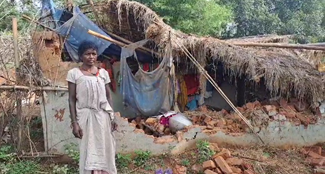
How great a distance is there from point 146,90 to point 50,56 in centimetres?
194

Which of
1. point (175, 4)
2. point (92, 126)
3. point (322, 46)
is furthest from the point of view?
point (175, 4)

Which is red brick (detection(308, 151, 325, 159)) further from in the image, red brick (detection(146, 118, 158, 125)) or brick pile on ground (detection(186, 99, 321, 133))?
red brick (detection(146, 118, 158, 125))

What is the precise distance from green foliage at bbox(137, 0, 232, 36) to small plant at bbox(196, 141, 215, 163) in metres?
7.99

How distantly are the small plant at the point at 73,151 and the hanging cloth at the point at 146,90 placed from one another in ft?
5.85

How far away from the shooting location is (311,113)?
24.0 feet

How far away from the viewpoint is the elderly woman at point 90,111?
374 cm

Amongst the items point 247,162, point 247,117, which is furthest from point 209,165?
point 247,117

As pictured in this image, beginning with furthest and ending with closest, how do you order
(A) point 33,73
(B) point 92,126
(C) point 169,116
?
(C) point 169,116, (A) point 33,73, (B) point 92,126

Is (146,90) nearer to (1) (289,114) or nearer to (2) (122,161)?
(2) (122,161)

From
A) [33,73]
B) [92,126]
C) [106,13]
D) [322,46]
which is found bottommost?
[92,126]

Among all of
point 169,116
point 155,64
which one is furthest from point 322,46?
point 155,64

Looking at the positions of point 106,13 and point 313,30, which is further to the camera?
point 313,30

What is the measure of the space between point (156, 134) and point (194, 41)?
6.46ft

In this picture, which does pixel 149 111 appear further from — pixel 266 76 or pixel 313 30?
pixel 313 30
